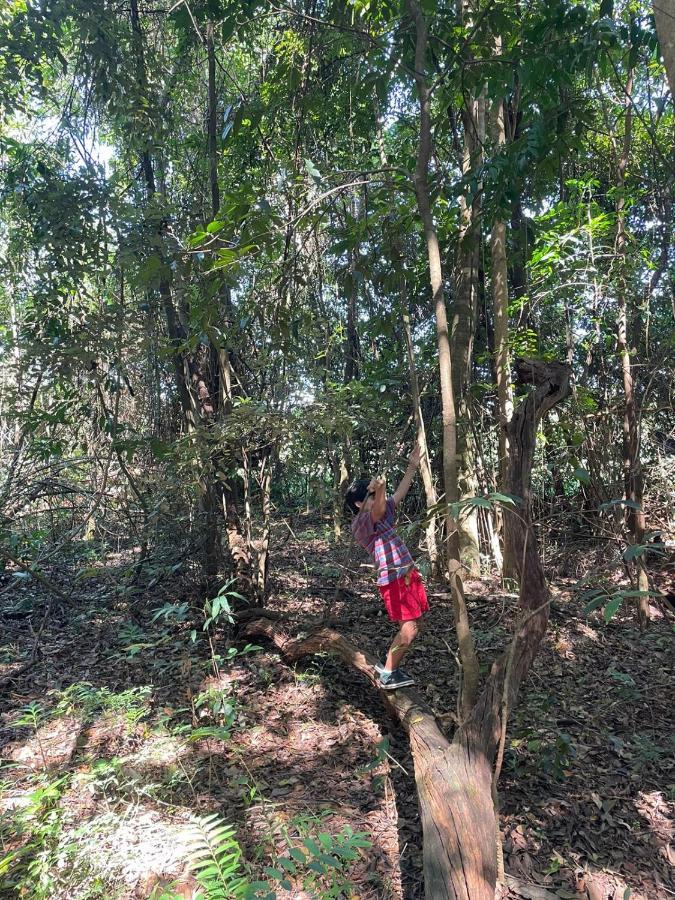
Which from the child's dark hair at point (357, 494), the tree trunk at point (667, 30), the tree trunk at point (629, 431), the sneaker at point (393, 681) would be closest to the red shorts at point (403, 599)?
the sneaker at point (393, 681)

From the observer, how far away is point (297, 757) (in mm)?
3432

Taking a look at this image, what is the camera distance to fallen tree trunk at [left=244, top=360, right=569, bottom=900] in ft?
7.44

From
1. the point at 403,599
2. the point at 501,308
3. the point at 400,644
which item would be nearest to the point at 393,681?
the point at 400,644

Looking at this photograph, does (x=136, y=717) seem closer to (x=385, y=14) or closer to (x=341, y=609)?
(x=341, y=609)

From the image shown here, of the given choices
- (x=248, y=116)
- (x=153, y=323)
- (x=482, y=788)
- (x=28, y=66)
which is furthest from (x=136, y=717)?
(x=28, y=66)

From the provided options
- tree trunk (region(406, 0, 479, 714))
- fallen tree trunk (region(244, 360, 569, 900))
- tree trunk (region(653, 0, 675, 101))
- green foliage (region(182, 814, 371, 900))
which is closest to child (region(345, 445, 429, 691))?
fallen tree trunk (region(244, 360, 569, 900))

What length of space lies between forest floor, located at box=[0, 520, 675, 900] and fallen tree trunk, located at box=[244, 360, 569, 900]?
264mm

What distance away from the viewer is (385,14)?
12.7 feet

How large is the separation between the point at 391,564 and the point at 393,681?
0.71 m

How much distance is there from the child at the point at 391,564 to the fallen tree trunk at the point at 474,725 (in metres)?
0.18

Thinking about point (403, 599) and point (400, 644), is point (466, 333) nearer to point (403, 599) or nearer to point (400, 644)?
point (403, 599)

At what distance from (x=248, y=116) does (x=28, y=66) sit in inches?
92.0

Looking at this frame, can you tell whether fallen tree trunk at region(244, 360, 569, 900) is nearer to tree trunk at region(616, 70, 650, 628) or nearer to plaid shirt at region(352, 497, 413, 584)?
plaid shirt at region(352, 497, 413, 584)

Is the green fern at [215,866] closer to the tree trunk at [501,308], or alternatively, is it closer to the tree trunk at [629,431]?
the tree trunk at [629,431]
